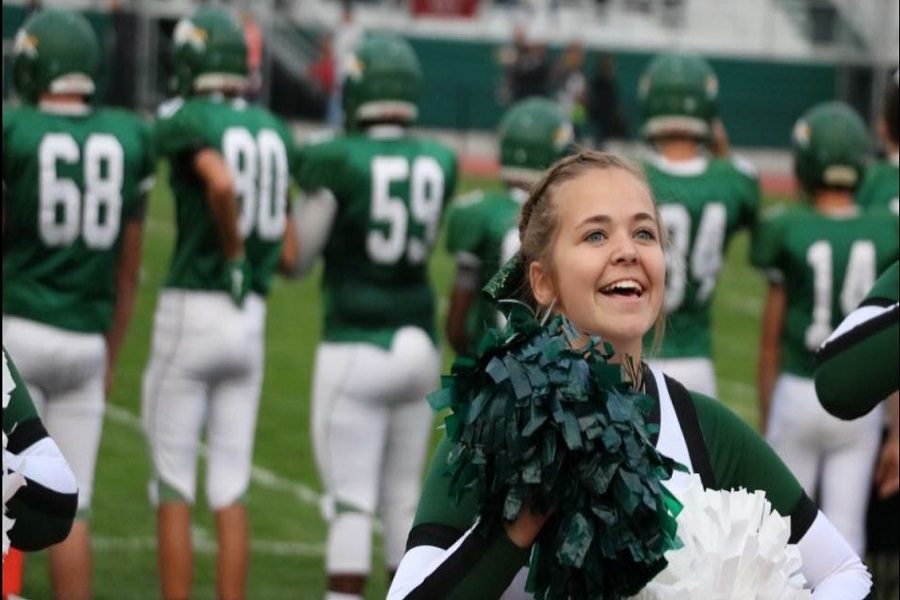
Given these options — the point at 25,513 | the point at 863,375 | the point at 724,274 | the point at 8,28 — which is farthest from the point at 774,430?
the point at 8,28

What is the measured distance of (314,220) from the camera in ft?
20.7

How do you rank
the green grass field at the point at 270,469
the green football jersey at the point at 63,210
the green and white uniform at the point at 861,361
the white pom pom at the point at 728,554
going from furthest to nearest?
1. the green grass field at the point at 270,469
2. the green football jersey at the point at 63,210
3. the green and white uniform at the point at 861,361
4. the white pom pom at the point at 728,554

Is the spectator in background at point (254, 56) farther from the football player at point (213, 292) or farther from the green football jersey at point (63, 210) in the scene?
the green football jersey at point (63, 210)

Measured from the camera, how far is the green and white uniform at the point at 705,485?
2564 millimetres

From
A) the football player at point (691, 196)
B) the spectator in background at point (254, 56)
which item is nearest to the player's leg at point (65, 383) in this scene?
the football player at point (691, 196)

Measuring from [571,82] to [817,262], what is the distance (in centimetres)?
1806

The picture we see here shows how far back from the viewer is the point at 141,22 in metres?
23.6

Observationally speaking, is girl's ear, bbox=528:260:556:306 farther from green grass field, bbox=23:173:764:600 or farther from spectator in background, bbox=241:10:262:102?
spectator in background, bbox=241:10:262:102

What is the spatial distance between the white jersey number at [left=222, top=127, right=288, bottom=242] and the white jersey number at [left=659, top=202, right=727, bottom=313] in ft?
4.01

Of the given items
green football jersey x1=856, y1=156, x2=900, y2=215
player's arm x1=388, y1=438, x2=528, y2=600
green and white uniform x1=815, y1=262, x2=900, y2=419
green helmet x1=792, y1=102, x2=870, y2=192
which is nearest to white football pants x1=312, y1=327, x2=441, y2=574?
green helmet x1=792, y1=102, x2=870, y2=192

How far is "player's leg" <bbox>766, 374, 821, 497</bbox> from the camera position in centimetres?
631

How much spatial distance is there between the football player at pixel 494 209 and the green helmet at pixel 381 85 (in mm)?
336

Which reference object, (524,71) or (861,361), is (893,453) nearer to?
(861,361)

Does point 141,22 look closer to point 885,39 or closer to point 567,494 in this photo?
point 885,39
